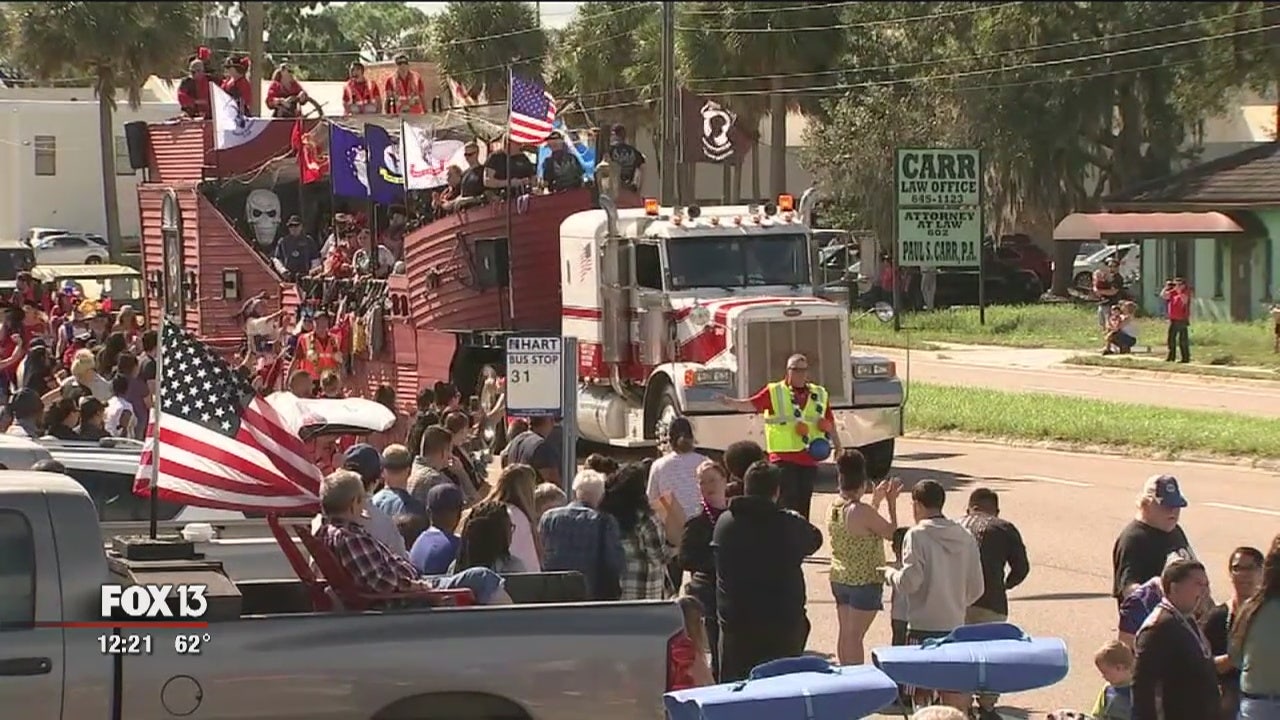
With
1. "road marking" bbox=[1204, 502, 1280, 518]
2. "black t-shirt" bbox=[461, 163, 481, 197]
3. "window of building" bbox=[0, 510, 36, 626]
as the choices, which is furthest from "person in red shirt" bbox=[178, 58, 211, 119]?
"window of building" bbox=[0, 510, 36, 626]

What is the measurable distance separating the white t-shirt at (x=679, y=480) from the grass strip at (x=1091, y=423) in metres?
13.1

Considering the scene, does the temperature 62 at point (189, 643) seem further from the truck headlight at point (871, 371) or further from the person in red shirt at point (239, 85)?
the person in red shirt at point (239, 85)

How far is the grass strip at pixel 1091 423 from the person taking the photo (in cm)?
2448

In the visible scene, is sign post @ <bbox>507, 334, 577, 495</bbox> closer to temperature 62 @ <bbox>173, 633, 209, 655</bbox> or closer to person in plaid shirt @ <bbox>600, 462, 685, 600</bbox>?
person in plaid shirt @ <bbox>600, 462, 685, 600</bbox>

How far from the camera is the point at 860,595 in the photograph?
1143 centimetres

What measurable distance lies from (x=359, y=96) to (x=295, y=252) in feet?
8.23

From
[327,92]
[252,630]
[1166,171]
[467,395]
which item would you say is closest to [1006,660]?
[252,630]

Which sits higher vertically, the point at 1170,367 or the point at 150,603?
the point at 150,603

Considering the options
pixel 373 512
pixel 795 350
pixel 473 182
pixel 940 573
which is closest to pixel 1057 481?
pixel 795 350

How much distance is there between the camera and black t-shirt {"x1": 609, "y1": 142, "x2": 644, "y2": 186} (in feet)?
85.1

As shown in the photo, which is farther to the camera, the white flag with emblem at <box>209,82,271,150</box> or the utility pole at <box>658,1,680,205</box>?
the utility pole at <box>658,1,680,205</box>

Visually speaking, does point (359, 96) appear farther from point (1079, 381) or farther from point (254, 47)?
point (1079, 381)

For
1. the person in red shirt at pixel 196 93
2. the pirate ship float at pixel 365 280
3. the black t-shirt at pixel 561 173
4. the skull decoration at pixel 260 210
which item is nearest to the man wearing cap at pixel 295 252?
the pirate ship float at pixel 365 280

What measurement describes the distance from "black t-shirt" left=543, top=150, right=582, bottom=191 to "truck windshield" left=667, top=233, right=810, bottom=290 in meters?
2.92
